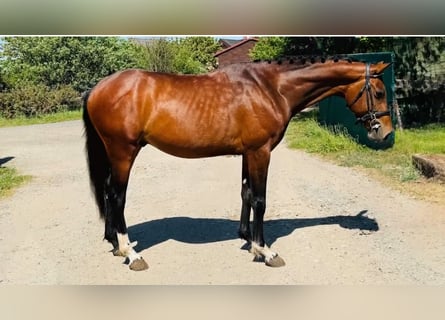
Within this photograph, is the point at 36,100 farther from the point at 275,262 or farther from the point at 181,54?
the point at 275,262

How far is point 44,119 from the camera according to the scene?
5.26m

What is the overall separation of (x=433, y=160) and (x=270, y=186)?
199cm

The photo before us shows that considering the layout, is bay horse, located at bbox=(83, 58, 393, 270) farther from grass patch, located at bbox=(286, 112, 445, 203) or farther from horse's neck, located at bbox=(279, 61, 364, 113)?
grass patch, located at bbox=(286, 112, 445, 203)

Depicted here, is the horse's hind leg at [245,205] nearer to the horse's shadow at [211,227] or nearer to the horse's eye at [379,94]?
the horse's shadow at [211,227]

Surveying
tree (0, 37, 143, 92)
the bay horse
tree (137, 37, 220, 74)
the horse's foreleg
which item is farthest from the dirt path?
tree (137, 37, 220, 74)

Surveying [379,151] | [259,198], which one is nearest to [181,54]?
[259,198]

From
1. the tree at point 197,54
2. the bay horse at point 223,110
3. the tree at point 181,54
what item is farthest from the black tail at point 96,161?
the tree at point 197,54

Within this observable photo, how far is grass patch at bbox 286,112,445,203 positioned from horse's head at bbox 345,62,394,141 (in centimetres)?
200

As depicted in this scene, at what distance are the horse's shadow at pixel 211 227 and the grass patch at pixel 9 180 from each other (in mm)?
1817

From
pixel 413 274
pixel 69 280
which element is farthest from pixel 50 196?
pixel 413 274

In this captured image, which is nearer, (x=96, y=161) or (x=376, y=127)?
(x=376, y=127)

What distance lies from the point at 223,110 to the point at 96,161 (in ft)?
3.93

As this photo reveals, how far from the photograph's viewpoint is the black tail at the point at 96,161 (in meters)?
4.30

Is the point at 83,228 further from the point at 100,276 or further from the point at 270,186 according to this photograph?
the point at 270,186
